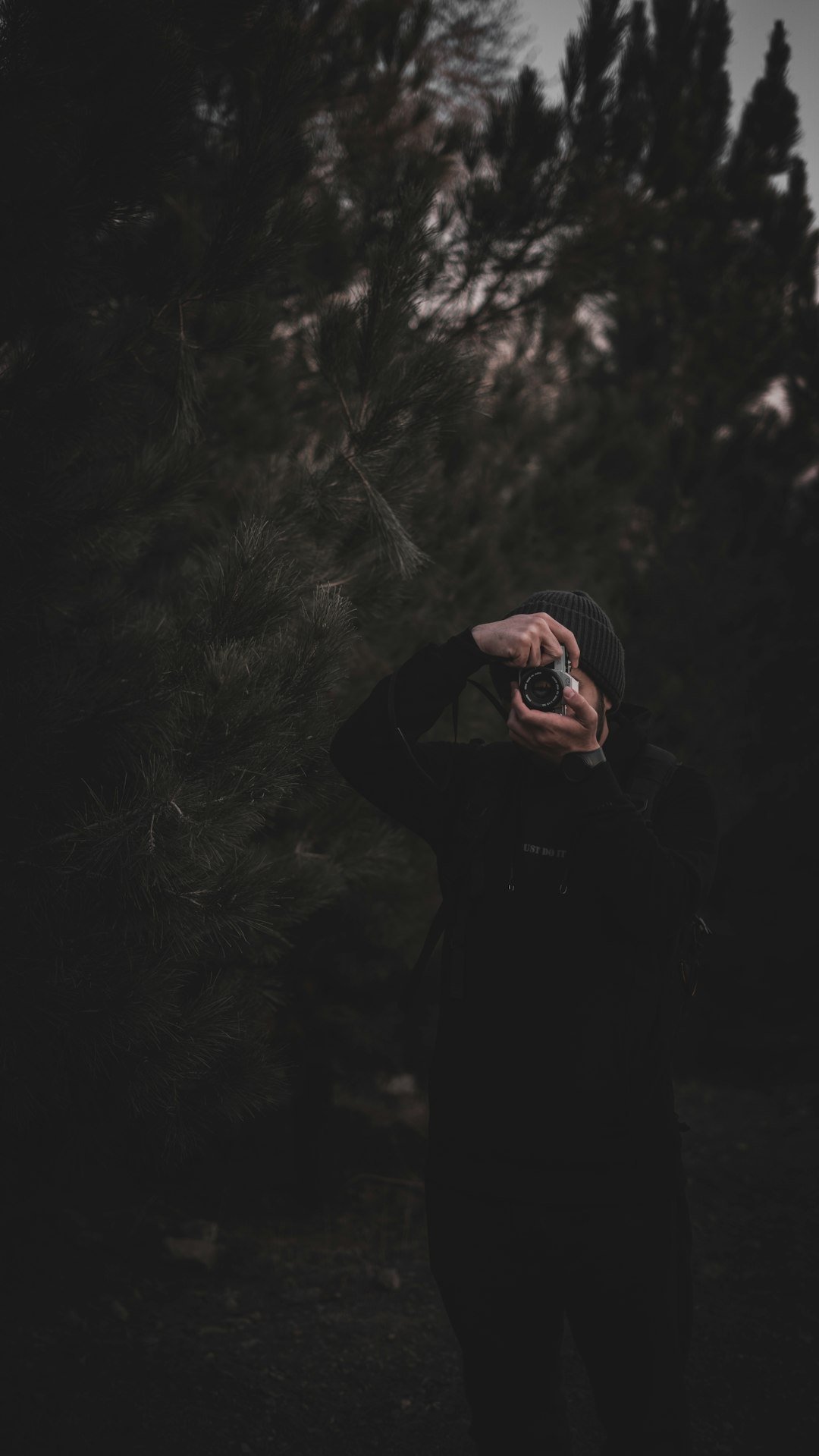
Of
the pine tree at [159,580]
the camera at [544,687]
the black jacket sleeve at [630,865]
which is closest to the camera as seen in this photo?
the black jacket sleeve at [630,865]

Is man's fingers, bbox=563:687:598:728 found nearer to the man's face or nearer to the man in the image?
the man

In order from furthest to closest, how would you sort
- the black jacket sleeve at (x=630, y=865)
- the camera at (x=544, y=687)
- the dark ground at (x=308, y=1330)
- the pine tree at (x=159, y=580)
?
the dark ground at (x=308, y=1330), the pine tree at (x=159, y=580), the camera at (x=544, y=687), the black jacket sleeve at (x=630, y=865)

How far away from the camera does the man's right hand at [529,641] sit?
171cm

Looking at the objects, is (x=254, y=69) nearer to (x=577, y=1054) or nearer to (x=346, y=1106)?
(x=577, y=1054)

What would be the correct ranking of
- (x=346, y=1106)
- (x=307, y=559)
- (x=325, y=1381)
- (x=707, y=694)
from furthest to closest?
(x=707, y=694), (x=346, y=1106), (x=325, y=1381), (x=307, y=559)

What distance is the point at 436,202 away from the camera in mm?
3027

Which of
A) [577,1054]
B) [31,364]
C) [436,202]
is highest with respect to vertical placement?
[436,202]

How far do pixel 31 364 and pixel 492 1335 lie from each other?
1.97 metres

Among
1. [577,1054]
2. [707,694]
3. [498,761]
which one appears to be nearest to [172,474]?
[498,761]

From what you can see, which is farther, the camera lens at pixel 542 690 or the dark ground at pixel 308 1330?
the dark ground at pixel 308 1330

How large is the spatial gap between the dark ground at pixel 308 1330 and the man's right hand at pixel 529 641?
194 centimetres

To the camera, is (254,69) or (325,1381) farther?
(325,1381)

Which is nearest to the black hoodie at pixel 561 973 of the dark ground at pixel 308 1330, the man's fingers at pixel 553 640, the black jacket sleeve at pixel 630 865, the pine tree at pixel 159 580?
the black jacket sleeve at pixel 630 865

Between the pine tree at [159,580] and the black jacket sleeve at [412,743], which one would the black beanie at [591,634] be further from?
the pine tree at [159,580]
